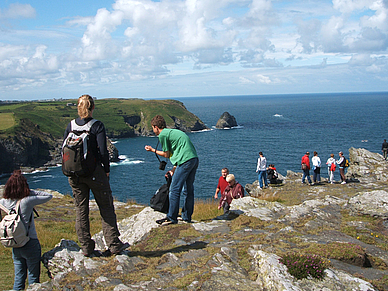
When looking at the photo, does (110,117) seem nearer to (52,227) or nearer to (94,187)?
(52,227)

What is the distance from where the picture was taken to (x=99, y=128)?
532 centimetres

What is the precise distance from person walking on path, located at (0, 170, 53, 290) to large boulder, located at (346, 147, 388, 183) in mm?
21658

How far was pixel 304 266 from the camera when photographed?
4645 millimetres

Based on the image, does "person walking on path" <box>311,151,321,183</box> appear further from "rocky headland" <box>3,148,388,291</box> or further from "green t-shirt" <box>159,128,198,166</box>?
"green t-shirt" <box>159,128,198,166</box>

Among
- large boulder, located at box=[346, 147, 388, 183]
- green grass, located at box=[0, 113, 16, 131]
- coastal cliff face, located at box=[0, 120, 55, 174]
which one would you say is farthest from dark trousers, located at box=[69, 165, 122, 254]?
green grass, located at box=[0, 113, 16, 131]

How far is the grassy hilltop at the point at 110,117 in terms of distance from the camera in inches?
5022

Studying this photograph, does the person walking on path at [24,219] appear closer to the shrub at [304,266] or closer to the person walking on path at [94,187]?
the person walking on path at [94,187]

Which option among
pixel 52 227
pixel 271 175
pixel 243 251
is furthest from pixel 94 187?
pixel 271 175

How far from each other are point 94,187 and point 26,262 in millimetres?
1721

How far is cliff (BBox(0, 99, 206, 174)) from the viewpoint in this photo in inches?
3821

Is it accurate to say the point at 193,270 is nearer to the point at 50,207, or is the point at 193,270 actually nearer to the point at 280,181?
the point at 50,207

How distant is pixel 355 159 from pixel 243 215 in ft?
68.1

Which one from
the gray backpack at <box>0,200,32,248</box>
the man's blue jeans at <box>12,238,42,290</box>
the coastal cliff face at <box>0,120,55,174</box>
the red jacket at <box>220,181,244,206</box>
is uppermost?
the gray backpack at <box>0,200,32,248</box>

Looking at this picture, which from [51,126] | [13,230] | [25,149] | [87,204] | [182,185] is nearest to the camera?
[13,230]
